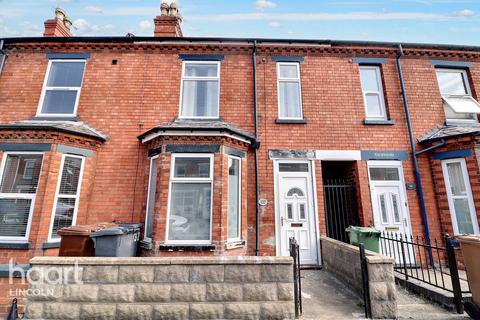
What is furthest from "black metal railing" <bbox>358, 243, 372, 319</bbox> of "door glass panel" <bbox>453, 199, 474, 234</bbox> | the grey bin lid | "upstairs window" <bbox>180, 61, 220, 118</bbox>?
"upstairs window" <bbox>180, 61, 220, 118</bbox>

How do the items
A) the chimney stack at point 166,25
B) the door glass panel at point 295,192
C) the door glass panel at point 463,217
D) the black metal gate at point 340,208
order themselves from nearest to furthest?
1. the door glass panel at point 463,217
2. the door glass panel at point 295,192
3. the black metal gate at point 340,208
4. the chimney stack at point 166,25

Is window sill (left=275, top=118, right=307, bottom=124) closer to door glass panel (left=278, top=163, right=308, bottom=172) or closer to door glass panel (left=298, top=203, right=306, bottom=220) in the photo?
door glass panel (left=278, top=163, right=308, bottom=172)

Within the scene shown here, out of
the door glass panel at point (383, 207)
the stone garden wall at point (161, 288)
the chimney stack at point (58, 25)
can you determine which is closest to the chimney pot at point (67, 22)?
the chimney stack at point (58, 25)

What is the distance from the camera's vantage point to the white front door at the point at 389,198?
265 inches

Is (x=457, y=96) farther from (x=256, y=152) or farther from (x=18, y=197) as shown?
(x=18, y=197)

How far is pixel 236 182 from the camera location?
6551mm

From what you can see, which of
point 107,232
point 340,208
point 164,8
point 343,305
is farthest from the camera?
point 164,8

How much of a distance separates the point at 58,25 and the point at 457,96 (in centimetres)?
1427

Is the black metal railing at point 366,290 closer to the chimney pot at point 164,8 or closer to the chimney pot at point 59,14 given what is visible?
the chimney pot at point 164,8

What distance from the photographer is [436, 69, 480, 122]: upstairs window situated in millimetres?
7617

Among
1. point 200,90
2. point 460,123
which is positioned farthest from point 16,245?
point 460,123

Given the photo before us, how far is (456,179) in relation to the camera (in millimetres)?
6785

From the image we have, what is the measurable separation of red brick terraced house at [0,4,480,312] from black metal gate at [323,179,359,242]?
1.2 inches

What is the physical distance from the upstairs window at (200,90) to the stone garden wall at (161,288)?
193 inches
